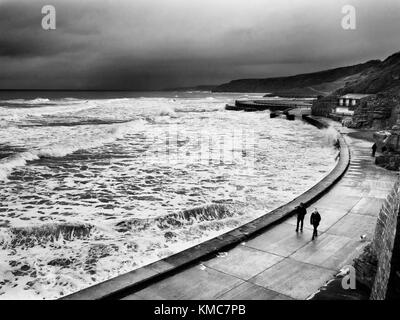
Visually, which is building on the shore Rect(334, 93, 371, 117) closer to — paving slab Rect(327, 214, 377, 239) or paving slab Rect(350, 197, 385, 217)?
paving slab Rect(350, 197, 385, 217)

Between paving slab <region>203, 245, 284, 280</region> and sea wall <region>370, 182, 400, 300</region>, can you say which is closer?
sea wall <region>370, 182, 400, 300</region>

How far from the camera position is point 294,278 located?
692cm

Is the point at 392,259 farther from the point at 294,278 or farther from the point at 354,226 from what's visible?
the point at 354,226

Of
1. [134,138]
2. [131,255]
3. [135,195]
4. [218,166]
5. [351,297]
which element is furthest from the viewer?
[134,138]

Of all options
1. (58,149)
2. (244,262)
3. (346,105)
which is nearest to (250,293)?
(244,262)

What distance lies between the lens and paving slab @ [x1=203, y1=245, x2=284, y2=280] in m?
7.17

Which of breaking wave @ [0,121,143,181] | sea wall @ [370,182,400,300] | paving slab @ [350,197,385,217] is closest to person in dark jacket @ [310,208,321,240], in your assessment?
paving slab @ [350,197,385,217]

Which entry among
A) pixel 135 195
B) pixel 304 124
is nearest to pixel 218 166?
pixel 135 195

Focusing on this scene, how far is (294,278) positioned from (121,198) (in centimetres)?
751

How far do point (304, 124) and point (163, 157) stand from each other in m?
25.5

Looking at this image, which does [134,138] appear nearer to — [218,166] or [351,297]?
[218,166]

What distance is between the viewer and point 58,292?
22.0ft
